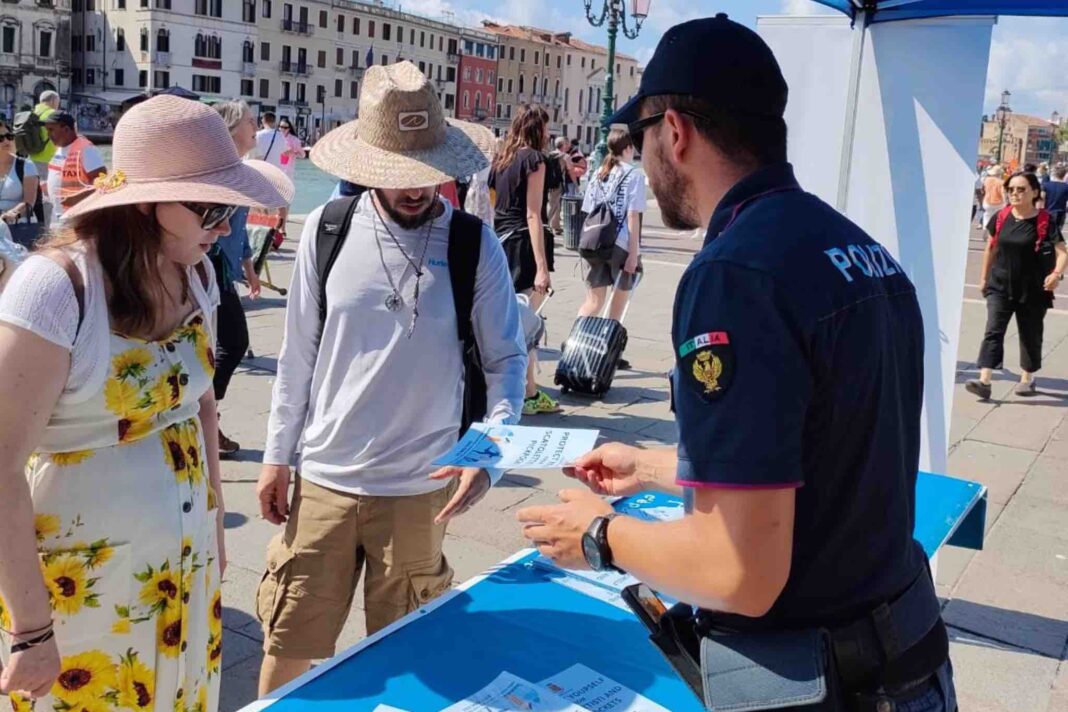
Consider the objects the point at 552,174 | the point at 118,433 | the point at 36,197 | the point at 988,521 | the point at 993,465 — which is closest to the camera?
the point at 118,433

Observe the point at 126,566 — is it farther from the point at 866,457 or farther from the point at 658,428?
the point at 658,428

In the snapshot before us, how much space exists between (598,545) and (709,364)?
38cm

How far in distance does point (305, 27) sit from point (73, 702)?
9713 centimetres

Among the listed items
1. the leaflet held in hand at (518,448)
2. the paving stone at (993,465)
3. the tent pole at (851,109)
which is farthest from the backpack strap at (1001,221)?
the leaflet held in hand at (518,448)

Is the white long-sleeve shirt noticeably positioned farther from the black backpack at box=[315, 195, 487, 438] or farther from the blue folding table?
the blue folding table

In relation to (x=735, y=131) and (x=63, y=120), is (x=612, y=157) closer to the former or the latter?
(x=63, y=120)

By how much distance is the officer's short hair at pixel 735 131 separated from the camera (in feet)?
4.64

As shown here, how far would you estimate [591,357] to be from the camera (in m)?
6.95

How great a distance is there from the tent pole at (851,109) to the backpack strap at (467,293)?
1813 mm

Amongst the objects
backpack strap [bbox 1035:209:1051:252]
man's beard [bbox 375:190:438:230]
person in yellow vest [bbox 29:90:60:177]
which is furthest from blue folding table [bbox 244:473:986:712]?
person in yellow vest [bbox 29:90:60:177]

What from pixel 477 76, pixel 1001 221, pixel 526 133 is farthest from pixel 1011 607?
pixel 477 76

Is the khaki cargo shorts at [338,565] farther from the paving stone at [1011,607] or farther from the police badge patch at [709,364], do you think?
the paving stone at [1011,607]

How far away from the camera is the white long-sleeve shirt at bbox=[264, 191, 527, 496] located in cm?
256

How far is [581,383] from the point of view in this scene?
7035 mm
